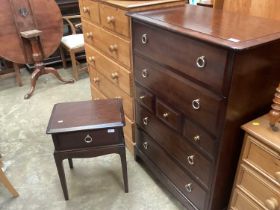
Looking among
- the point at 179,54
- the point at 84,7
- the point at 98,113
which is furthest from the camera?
the point at 84,7

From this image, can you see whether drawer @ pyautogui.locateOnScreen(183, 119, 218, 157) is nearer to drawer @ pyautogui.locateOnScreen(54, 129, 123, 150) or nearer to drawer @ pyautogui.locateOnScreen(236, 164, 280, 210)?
drawer @ pyautogui.locateOnScreen(236, 164, 280, 210)

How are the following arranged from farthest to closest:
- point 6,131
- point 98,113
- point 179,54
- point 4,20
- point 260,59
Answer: point 4,20 < point 6,131 < point 98,113 < point 179,54 < point 260,59

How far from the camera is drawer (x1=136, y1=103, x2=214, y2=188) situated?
1.36 metres

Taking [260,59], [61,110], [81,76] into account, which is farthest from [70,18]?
[260,59]

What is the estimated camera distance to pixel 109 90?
222 centimetres

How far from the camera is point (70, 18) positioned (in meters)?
3.59

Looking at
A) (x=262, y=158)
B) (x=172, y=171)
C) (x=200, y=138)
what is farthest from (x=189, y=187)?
(x=262, y=158)

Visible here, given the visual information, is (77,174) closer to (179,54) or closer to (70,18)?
(179,54)

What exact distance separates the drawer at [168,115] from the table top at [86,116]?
23cm

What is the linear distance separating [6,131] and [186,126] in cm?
193

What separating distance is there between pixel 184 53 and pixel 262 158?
1.93 ft

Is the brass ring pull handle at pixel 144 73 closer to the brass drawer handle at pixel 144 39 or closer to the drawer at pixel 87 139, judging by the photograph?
the brass drawer handle at pixel 144 39

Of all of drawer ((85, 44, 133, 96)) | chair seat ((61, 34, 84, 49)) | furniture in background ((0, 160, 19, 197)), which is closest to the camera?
furniture in background ((0, 160, 19, 197))

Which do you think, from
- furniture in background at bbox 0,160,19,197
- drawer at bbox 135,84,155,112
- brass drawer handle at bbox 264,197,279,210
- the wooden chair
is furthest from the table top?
the wooden chair
